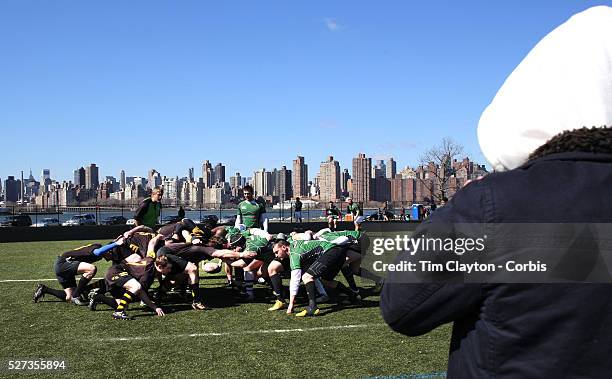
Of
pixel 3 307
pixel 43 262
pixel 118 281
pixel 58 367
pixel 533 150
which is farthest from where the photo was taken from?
pixel 43 262

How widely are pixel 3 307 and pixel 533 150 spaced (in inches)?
427

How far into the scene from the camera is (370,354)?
274 inches

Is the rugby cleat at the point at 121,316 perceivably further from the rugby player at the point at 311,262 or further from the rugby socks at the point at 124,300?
the rugby player at the point at 311,262

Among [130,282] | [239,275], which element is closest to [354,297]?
[239,275]

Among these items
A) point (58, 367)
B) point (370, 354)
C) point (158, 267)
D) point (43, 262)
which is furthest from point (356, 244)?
point (43, 262)

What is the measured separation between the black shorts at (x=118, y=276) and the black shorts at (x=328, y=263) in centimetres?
294

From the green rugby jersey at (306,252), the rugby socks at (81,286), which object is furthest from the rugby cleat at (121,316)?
the green rugby jersey at (306,252)

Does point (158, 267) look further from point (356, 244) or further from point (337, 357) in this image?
point (337, 357)

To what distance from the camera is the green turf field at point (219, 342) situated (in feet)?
21.0

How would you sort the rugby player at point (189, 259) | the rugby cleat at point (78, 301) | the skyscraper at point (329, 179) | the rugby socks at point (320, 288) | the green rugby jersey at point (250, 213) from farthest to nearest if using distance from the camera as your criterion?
the skyscraper at point (329, 179) < the green rugby jersey at point (250, 213) < the rugby socks at point (320, 288) < the rugby cleat at point (78, 301) < the rugby player at point (189, 259)

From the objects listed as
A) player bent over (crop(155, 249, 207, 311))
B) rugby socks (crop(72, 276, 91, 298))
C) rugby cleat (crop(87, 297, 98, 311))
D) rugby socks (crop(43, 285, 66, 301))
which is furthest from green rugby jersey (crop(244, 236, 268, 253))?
rugby socks (crop(43, 285, 66, 301))

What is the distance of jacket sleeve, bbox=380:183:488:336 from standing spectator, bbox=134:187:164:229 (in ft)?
36.0

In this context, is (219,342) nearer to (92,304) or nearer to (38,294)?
(92,304)

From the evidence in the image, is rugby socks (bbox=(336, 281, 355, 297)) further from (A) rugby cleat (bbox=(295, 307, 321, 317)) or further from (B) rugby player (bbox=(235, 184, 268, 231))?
(B) rugby player (bbox=(235, 184, 268, 231))
